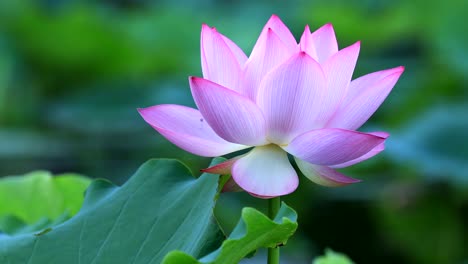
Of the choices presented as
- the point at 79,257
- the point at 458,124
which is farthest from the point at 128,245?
the point at 458,124

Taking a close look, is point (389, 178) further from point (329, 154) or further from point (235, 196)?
point (329, 154)

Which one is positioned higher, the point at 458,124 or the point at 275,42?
the point at 275,42

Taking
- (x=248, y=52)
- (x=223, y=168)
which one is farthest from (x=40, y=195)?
(x=248, y=52)

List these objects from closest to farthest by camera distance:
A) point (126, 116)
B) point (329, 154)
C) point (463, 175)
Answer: point (329, 154) → point (463, 175) → point (126, 116)

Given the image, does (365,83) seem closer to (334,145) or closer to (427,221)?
(334,145)

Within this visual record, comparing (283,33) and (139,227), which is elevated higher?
(283,33)

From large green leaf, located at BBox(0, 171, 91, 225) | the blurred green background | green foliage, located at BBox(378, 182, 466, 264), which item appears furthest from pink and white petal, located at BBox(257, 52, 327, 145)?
green foliage, located at BBox(378, 182, 466, 264)
